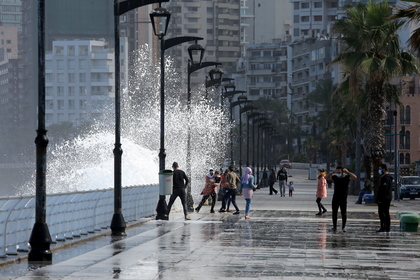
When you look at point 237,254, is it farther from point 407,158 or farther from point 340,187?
point 407,158

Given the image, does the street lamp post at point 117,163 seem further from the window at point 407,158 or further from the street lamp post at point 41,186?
the window at point 407,158

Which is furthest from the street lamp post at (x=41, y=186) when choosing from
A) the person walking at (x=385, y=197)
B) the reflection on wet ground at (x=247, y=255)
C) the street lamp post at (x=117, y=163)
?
the person walking at (x=385, y=197)

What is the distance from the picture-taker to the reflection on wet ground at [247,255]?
1459 centimetres

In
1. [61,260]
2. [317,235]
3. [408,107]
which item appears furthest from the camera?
[408,107]

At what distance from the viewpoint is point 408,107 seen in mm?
106938

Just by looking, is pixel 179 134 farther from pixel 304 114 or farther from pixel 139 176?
pixel 304 114

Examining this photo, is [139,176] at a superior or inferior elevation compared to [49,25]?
inferior

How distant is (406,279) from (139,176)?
125 ft

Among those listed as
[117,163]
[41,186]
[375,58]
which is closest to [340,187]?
[117,163]

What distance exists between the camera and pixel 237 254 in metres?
18.0

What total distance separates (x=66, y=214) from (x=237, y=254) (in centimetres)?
429

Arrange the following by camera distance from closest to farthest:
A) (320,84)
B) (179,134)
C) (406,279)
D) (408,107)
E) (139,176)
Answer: (406,279) < (139,176) < (179,134) < (408,107) < (320,84)

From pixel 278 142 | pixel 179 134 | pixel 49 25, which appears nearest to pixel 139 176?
pixel 179 134

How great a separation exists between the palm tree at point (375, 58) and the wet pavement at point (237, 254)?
53.9 ft
